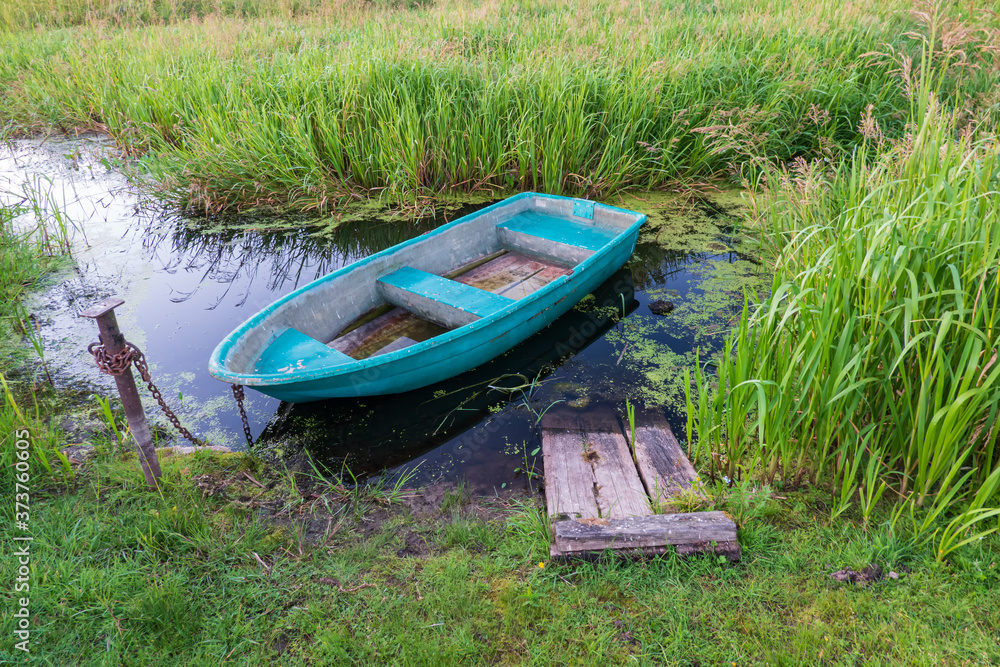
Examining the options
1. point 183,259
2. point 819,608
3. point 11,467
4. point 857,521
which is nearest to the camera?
point 819,608

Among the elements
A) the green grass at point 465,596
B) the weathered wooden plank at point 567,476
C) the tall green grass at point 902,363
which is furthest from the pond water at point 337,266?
the tall green grass at point 902,363

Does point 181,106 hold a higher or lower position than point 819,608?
higher

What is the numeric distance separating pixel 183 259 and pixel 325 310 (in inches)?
79.1

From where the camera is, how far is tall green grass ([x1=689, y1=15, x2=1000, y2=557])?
70.6 inches

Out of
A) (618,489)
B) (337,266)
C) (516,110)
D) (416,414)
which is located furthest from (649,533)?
(516,110)

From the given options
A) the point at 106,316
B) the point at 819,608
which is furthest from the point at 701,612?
the point at 106,316

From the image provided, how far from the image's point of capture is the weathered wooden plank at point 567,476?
2336mm

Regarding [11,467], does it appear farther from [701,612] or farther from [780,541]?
[780,541]

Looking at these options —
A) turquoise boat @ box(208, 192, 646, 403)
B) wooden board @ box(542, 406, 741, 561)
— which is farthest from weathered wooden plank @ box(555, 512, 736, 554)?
turquoise boat @ box(208, 192, 646, 403)

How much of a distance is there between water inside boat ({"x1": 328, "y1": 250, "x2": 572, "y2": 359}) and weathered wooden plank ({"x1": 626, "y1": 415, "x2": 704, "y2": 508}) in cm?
143

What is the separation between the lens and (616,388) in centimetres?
329

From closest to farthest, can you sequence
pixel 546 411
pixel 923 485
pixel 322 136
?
1. pixel 923 485
2. pixel 546 411
3. pixel 322 136

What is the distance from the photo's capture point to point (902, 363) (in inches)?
76.9

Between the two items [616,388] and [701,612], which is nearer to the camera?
[701,612]
